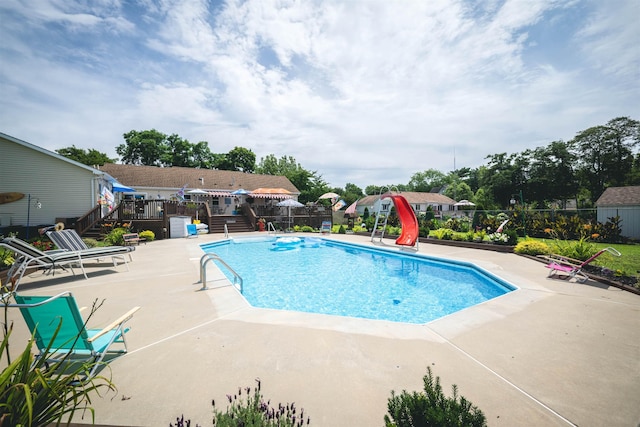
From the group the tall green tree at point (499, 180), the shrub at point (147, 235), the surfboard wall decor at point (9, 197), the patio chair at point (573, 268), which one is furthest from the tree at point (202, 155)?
the tall green tree at point (499, 180)

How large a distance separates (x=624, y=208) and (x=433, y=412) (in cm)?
2377

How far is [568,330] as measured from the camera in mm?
4242

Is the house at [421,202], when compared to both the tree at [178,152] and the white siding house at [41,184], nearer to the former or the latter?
the tree at [178,152]

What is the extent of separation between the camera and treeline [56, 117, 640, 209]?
37938 millimetres

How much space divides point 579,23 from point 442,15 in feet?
15.5

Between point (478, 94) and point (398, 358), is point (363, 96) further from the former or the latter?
point (398, 358)

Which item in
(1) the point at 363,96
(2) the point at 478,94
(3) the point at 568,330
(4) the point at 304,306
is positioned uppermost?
(1) the point at 363,96

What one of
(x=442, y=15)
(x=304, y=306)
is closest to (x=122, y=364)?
(x=304, y=306)

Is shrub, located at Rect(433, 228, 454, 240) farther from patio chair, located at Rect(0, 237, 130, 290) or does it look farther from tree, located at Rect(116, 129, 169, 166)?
tree, located at Rect(116, 129, 169, 166)

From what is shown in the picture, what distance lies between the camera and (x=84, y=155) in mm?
39281

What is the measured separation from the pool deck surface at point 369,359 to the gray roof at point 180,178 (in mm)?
24130

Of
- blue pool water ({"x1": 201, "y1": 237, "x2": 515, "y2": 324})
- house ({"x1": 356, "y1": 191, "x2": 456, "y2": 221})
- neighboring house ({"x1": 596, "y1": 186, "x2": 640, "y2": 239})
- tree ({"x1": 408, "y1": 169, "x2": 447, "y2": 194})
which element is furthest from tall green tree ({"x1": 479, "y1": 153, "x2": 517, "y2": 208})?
blue pool water ({"x1": 201, "y1": 237, "x2": 515, "y2": 324})

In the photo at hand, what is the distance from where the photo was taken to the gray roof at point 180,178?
26109 millimetres

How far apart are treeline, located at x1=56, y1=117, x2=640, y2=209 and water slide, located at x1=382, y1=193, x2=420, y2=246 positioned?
2545cm
